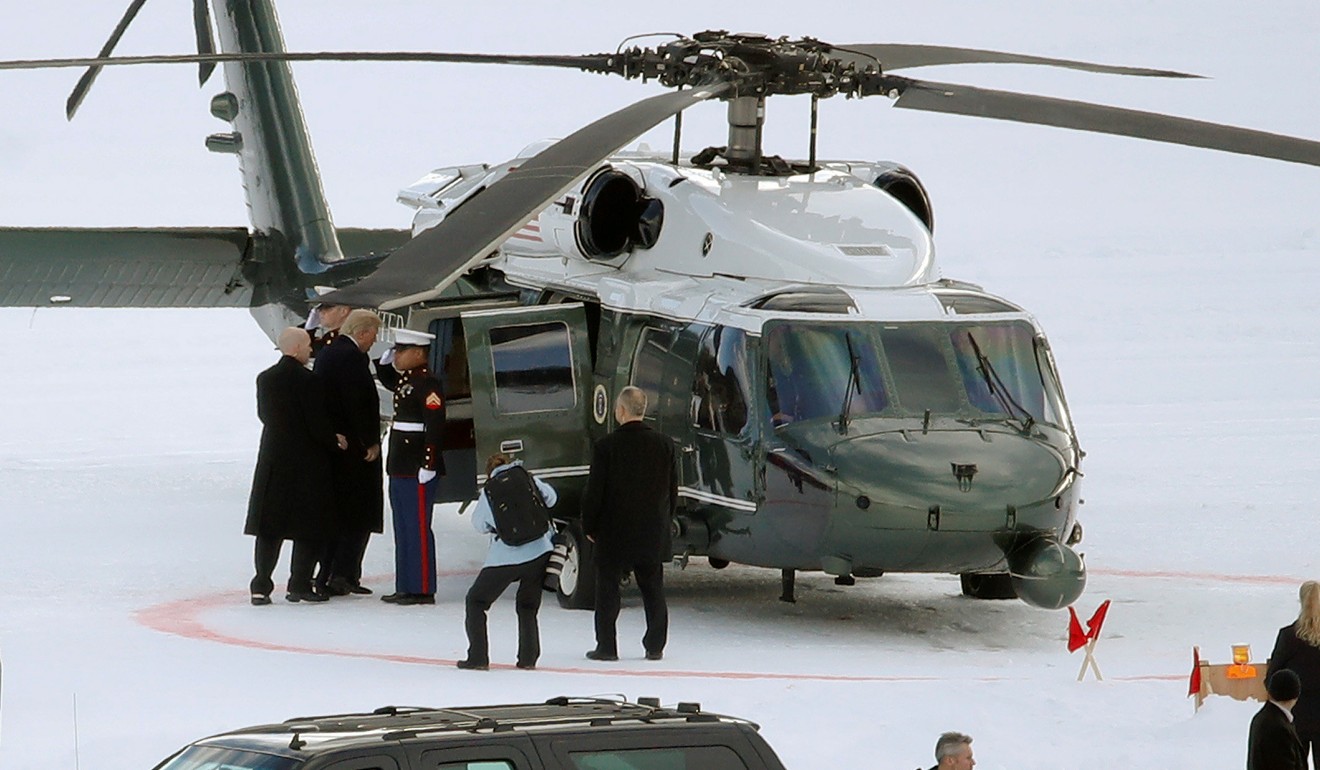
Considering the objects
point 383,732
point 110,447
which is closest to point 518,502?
point 383,732

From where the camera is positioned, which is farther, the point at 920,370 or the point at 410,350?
the point at 410,350

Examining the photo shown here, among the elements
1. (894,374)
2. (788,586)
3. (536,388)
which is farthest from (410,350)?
(894,374)

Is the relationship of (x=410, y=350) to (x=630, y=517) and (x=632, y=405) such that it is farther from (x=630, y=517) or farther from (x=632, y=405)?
(x=630, y=517)

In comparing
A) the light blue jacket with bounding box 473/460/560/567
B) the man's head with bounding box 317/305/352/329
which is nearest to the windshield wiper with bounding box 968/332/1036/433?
the light blue jacket with bounding box 473/460/560/567

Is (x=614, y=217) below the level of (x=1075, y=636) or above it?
above

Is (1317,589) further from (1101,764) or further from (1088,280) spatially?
(1088,280)

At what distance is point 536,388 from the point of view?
13359 millimetres

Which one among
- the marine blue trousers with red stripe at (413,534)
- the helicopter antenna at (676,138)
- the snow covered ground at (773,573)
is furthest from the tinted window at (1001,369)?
the marine blue trousers with red stripe at (413,534)

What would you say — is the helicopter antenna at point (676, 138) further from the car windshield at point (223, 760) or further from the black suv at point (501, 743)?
the car windshield at point (223, 760)

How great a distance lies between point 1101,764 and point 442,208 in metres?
7.86

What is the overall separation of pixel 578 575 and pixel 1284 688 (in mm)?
6008

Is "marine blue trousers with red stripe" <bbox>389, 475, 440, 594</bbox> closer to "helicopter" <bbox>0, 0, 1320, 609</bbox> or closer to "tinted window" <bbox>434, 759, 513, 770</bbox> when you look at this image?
"helicopter" <bbox>0, 0, 1320, 609</bbox>

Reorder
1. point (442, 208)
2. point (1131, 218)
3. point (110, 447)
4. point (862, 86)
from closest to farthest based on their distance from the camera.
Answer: point (862, 86)
point (442, 208)
point (110, 447)
point (1131, 218)

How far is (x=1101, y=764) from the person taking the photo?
872 centimetres
